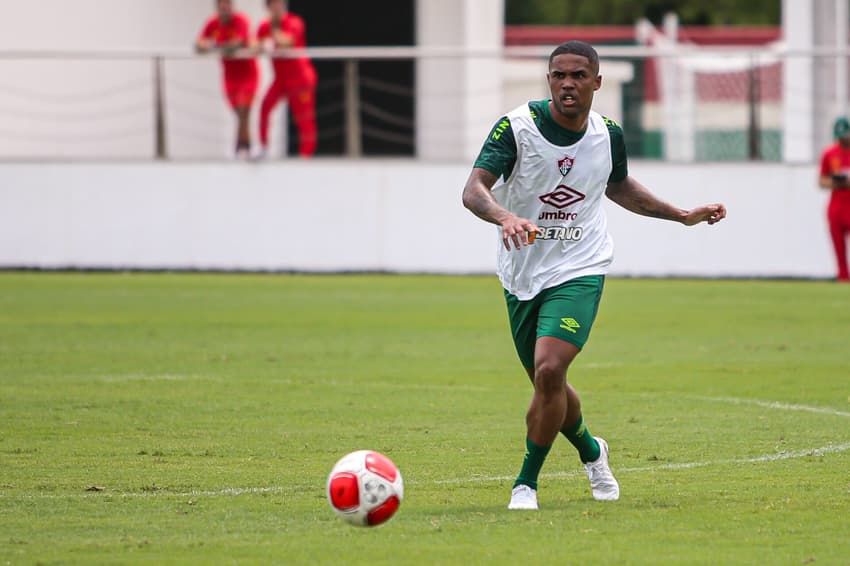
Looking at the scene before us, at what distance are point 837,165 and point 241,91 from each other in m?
8.38

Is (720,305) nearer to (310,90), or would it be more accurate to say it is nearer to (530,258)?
(310,90)

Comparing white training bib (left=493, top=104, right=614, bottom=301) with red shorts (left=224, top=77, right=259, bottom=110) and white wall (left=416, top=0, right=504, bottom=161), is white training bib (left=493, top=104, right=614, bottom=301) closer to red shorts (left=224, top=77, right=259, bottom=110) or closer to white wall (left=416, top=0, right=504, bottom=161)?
red shorts (left=224, top=77, right=259, bottom=110)

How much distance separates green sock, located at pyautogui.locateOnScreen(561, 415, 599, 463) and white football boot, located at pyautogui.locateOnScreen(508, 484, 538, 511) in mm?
471

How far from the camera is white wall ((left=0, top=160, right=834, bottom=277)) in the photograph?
22.6m

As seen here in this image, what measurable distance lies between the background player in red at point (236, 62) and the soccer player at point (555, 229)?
1533cm

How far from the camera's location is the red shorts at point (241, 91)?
76.9 ft

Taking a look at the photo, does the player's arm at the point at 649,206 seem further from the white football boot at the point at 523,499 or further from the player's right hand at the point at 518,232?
the white football boot at the point at 523,499

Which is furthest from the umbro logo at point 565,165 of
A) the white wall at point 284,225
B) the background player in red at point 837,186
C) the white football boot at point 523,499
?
the white wall at point 284,225

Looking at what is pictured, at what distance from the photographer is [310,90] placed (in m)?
23.6

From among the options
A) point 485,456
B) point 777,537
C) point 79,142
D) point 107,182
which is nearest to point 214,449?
point 485,456

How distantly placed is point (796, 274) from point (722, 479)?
14183 mm

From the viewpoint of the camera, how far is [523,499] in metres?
7.91

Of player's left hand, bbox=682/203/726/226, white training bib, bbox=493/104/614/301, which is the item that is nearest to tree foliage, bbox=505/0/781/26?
player's left hand, bbox=682/203/726/226

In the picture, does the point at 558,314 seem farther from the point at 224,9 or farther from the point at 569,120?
the point at 224,9
